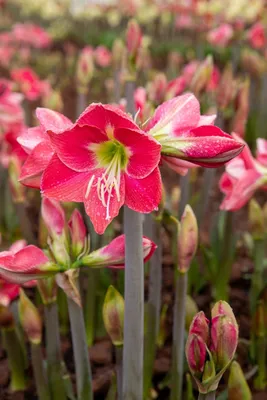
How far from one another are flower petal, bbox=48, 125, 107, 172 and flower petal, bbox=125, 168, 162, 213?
6cm

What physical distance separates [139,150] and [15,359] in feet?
2.19

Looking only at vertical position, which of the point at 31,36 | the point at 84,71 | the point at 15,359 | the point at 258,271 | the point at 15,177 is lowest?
the point at 15,359

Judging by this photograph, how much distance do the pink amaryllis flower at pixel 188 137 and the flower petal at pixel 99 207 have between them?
72 mm

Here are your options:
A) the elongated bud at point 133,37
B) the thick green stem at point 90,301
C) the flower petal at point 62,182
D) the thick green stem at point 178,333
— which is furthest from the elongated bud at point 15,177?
the flower petal at point 62,182

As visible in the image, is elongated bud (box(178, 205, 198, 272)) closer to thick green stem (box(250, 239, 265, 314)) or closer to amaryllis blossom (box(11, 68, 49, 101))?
thick green stem (box(250, 239, 265, 314))

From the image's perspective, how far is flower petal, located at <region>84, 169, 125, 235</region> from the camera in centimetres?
71

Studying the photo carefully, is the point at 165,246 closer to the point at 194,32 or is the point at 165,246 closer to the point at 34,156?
the point at 34,156

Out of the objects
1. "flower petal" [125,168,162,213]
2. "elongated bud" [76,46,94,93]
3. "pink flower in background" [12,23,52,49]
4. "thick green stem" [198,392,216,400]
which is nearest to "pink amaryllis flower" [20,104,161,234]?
"flower petal" [125,168,162,213]

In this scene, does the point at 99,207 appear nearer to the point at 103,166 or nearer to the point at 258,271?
the point at 103,166

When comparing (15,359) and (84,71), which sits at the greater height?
(84,71)

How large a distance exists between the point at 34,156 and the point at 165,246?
47.5 inches

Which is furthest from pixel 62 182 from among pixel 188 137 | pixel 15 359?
pixel 15 359

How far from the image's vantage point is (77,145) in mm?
712

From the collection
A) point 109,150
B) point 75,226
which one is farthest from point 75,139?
point 75,226
